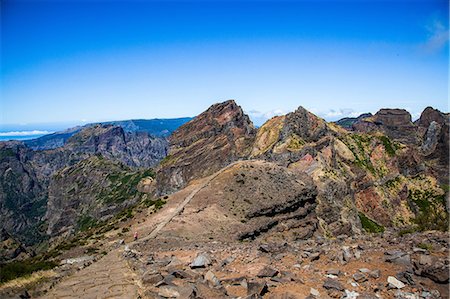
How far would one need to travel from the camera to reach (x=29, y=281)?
26.4 metres

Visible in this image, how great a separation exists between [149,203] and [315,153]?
6918 centimetres

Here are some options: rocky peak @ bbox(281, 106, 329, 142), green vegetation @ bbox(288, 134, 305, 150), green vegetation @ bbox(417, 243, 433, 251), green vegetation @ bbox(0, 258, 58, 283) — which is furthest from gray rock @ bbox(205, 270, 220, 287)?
rocky peak @ bbox(281, 106, 329, 142)

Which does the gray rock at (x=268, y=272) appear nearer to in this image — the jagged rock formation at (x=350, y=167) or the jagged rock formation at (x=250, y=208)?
the jagged rock formation at (x=250, y=208)

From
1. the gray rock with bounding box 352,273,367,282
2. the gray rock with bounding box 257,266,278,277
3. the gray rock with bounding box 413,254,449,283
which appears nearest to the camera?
the gray rock with bounding box 413,254,449,283

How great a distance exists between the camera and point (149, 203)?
64.3 m

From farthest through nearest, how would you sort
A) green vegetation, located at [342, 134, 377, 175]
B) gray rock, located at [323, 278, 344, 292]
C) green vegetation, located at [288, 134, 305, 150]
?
green vegetation, located at [342, 134, 377, 175] → green vegetation, located at [288, 134, 305, 150] → gray rock, located at [323, 278, 344, 292]

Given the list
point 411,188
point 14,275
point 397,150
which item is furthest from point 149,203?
point 397,150

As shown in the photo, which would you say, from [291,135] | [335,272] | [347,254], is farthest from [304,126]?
[335,272]

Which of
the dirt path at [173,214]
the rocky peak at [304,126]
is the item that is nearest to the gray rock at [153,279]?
the dirt path at [173,214]

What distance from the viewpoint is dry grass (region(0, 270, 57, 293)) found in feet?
81.7

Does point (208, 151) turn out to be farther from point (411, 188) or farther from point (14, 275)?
point (14, 275)

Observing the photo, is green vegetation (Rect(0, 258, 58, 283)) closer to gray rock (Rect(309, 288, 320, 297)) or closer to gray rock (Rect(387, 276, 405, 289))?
gray rock (Rect(309, 288, 320, 297))

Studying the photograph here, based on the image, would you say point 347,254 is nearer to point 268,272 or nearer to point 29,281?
point 268,272

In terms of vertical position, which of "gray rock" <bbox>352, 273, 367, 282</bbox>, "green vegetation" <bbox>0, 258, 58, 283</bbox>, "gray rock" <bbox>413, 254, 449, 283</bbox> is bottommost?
"green vegetation" <bbox>0, 258, 58, 283</bbox>
